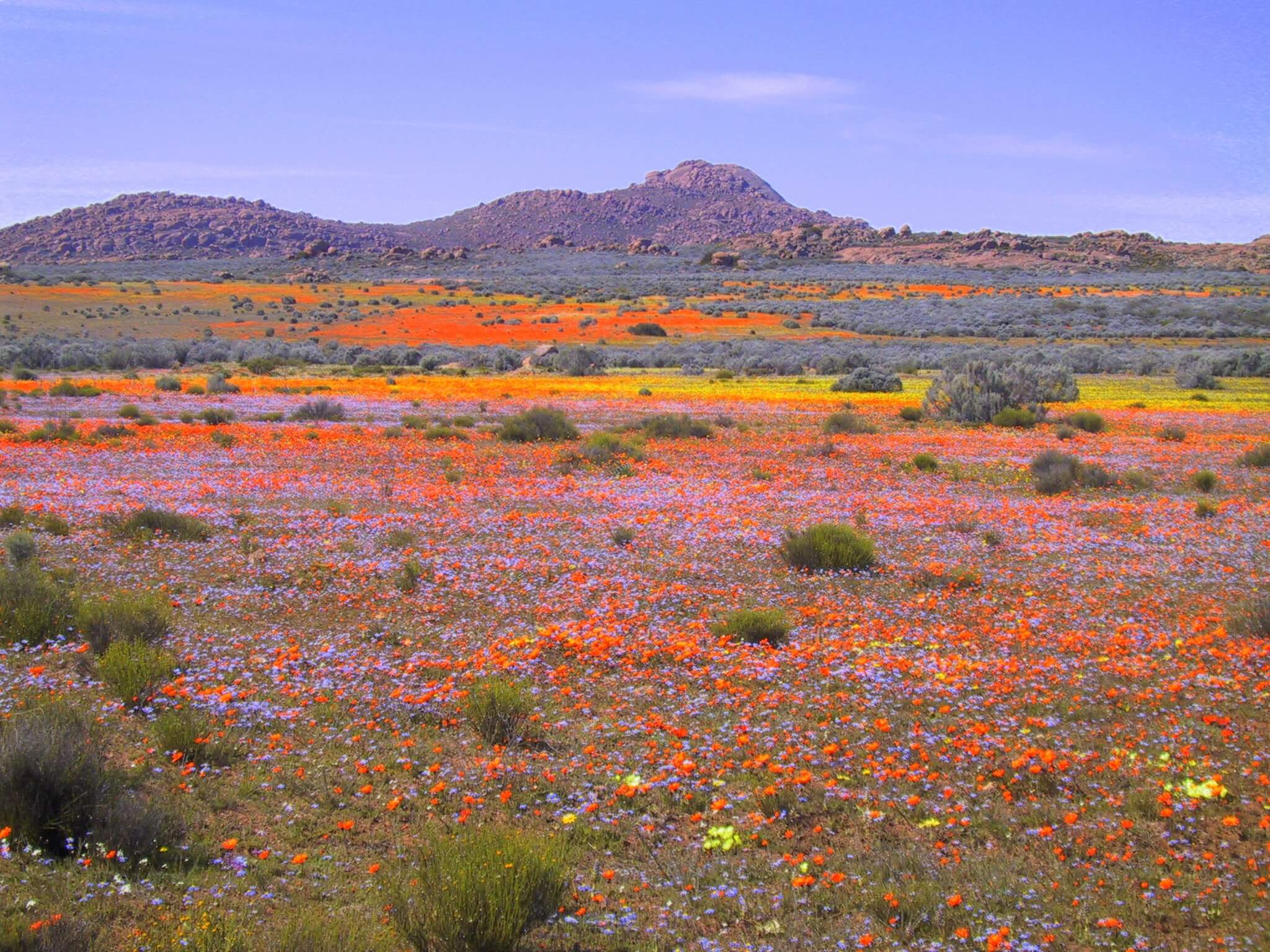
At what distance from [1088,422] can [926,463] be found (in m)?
9.40

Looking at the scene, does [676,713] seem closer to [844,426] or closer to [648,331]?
[844,426]

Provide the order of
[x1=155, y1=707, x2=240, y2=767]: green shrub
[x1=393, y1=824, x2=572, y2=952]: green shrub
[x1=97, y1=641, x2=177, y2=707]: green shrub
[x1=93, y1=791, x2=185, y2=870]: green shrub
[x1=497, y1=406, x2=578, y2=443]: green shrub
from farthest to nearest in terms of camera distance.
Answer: [x1=497, y1=406, x2=578, y2=443]: green shrub, [x1=97, y1=641, x2=177, y2=707]: green shrub, [x1=155, y1=707, x2=240, y2=767]: green shrub, [x1=93, y1=791, x2=185, y2=870]: green shrub, [x1=393, y1=824, x2=572, y2=952]: green shrub

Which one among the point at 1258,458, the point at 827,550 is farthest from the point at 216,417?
the point at 1258,458

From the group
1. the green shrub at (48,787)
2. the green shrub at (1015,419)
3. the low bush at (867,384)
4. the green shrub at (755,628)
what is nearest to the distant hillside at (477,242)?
the low bush at (867,384)

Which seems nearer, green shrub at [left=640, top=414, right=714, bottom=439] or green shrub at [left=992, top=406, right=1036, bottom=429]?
green shrub at [left=640, top=414, right=714, bottom=439]

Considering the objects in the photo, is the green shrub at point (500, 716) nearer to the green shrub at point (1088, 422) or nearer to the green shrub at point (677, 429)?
the green shrub at point (677, 429)

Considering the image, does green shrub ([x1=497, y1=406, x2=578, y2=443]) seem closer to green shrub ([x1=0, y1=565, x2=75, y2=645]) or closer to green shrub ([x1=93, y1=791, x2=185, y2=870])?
green shrub ([x1=0, y1=565, x2=75, y2=645])

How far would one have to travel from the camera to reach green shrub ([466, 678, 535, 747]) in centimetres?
686

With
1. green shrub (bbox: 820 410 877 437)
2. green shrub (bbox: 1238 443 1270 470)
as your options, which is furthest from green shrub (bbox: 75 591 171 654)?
green shrub (bbox: 1238 443 1270 470)

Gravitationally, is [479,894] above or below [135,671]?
below

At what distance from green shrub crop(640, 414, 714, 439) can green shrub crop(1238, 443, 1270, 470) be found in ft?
39.8

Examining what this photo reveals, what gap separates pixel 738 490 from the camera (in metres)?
17.0

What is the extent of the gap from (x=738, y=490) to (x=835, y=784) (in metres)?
11.0

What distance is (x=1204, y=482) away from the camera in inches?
683
